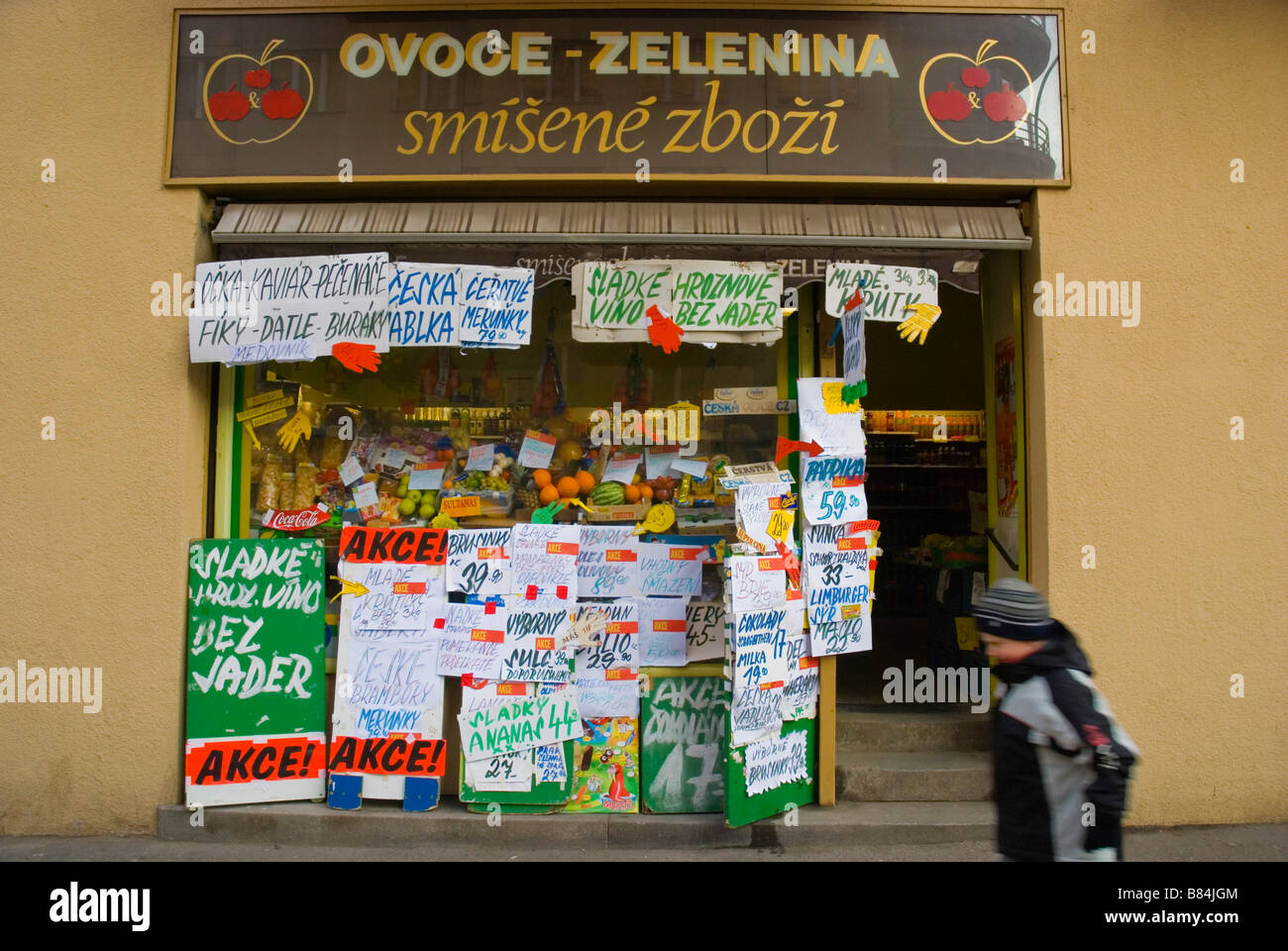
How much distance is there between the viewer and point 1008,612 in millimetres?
2619

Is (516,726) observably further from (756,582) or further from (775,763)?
(756,582)

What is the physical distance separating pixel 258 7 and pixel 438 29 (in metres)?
1.06

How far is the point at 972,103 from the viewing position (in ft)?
16.4

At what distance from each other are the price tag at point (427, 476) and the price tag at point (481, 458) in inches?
6.5

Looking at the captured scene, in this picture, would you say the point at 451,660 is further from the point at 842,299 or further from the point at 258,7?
the point at 258,7

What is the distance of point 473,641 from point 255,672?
124 centimetres

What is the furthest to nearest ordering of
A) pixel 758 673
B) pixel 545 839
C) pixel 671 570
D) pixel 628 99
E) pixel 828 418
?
pixel 671 570 < pixel 628 99 < pixel 828 418 < pixel 545 839 < pixel 758 673

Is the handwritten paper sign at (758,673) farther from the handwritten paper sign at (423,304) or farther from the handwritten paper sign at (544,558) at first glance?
the handwritten paper sign at (423,304)

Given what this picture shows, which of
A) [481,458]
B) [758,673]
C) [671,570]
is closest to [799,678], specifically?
[758,673]

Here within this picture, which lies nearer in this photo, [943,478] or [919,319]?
[919,319]

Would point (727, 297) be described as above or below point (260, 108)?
below

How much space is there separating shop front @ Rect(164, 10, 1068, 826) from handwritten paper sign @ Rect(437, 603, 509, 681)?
0.06ft

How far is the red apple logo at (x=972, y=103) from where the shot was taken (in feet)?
16.4

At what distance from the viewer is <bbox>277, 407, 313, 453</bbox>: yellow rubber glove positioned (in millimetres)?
5320
